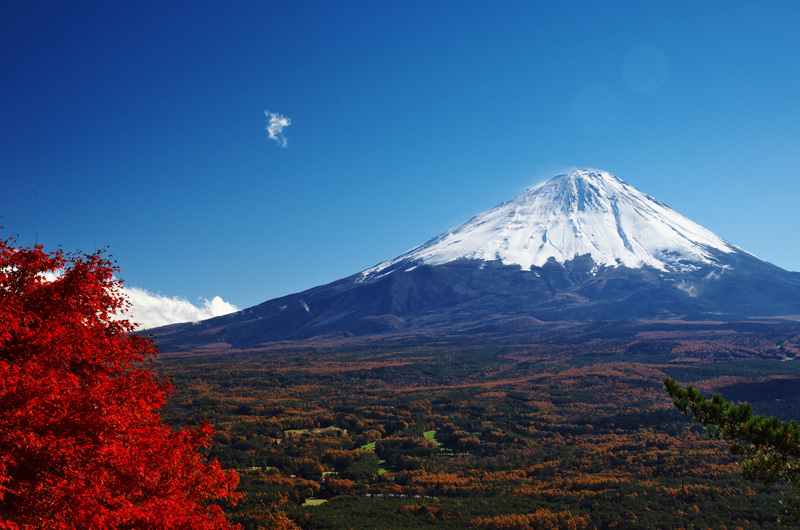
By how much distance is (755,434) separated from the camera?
901 centimetres

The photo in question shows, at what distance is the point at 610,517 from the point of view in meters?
30.1

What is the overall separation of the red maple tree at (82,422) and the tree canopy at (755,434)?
28.1ft

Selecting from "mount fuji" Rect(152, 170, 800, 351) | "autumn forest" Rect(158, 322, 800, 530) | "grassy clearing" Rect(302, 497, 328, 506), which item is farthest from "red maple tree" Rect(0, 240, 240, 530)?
"mount fuji" Rect(152, 170, 800, 351)

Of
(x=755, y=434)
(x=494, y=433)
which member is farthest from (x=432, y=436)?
(x=755, y=434)

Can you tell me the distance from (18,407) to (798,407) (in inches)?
2823

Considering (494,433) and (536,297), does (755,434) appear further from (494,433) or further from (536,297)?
(536,297)

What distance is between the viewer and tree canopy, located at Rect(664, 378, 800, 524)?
8.92 metres

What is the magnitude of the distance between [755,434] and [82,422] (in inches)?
420

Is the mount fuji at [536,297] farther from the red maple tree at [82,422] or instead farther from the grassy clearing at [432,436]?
the red maple tree at [82,422]

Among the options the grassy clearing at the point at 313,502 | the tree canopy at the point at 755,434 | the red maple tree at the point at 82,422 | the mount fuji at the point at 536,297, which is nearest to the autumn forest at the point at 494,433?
the grassy clearing at the point at 313,502

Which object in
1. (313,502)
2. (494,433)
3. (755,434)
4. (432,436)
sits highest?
(755,434)

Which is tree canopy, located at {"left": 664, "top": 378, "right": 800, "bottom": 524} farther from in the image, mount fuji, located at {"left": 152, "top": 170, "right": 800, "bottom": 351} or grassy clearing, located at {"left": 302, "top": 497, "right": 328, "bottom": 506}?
mount fuji, located at {"left": 152, "top": 170, "right": 800, "bottom": 351}

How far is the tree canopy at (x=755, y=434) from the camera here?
8.92 m

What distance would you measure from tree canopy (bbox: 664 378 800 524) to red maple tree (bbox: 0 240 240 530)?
857 cm
